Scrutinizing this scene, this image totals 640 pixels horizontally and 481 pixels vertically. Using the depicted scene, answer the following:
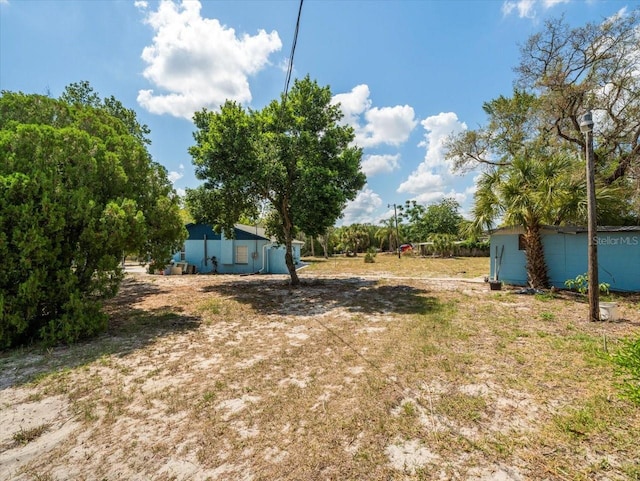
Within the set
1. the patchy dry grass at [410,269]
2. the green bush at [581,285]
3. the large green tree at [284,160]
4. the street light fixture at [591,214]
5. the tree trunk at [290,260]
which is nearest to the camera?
the street light fixture at [591,214]

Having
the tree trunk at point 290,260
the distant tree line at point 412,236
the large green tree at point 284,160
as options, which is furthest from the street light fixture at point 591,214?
the distant tree line at point 412,236

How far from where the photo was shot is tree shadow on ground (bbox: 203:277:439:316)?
8.55m

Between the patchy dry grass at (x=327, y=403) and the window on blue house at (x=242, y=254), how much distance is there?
37.5ft

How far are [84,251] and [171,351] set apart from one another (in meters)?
2.89

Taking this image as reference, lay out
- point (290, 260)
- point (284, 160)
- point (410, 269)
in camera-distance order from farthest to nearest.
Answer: point (410, 269), point (290, 260), point (284, 160)

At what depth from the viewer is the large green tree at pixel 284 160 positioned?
34.0ft

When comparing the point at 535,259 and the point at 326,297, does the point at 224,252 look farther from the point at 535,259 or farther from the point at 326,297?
the point at 535,259

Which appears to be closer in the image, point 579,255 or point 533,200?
point 533,200

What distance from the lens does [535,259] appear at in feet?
34.5

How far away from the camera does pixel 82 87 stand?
15.3 metres

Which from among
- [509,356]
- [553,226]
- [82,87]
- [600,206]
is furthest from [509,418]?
[82,87]

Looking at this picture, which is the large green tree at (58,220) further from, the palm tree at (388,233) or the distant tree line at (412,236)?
the palm tree at (388,233)

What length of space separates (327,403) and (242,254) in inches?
621

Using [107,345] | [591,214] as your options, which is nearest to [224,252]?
[107,345]
